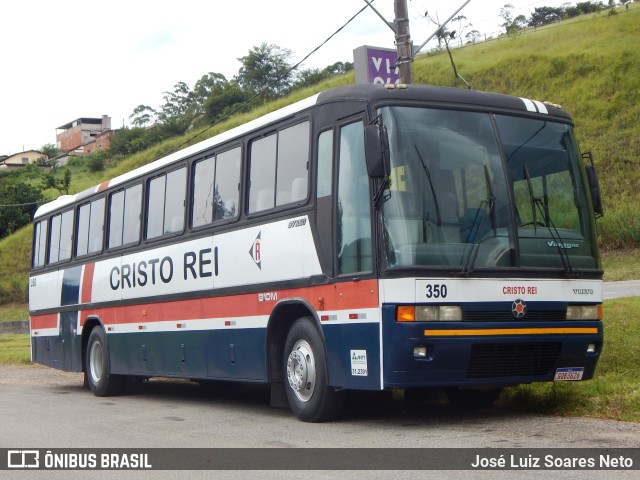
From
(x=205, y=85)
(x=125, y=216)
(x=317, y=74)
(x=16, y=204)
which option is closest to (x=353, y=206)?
(x=125, y=216)

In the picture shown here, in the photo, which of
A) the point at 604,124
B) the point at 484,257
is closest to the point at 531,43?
the point at 604,124

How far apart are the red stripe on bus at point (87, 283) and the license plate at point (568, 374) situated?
30.1 ft

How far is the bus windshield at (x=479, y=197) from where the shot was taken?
30.3 feet

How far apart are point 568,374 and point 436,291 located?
1815 mm

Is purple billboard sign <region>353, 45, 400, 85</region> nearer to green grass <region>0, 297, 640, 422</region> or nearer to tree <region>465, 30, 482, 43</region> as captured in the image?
green grass <region>0, 297, 640, 422</region>

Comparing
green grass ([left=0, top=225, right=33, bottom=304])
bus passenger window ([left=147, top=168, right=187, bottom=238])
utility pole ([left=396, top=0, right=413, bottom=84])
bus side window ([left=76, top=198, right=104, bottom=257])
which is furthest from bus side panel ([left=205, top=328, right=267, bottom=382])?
green grass ([left=0, top=225, right=33, bottom=304])

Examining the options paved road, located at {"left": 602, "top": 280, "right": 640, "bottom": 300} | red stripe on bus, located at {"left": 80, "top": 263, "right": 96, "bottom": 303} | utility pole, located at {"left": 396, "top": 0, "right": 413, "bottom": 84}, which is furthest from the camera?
paved road, located at {"left": 602, "top": 280, "right": 640, "bottom": 300}

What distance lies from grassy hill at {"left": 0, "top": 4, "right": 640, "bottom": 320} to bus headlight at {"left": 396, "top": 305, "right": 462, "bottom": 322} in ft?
92.7

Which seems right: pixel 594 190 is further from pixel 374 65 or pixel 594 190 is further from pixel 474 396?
pixel 374 65

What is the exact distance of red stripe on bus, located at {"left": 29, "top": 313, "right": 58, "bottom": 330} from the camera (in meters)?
18.4

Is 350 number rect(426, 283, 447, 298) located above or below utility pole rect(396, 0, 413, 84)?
below

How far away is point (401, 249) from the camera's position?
913 centimetres

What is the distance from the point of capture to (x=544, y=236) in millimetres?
9797

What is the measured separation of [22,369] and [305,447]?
54.2 ft
